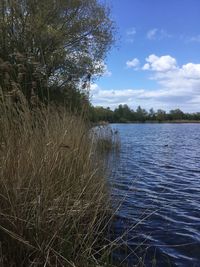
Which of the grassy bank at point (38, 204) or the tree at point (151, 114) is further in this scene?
the tree at point (151, 114)

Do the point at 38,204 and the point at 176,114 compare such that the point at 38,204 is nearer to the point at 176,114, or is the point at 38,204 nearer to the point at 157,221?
the point at 157,221

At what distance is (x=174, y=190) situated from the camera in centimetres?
1105

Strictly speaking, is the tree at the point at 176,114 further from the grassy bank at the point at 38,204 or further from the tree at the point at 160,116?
the grassy bank at the point at 38,204

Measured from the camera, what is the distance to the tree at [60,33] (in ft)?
58.4

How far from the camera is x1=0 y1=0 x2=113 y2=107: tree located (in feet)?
58.4

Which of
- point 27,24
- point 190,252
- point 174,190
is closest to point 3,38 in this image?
point 27,24

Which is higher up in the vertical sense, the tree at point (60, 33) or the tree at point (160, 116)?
the tree at point (60, 33)

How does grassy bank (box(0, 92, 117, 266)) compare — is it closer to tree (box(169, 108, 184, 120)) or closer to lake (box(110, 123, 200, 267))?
lake (box(110, 123, 200, 267))

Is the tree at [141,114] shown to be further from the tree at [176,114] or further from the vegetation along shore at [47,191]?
the vegetation along shore at [47,191]

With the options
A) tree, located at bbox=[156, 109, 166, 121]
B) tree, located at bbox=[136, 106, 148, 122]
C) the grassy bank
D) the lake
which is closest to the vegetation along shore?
the grassy bank

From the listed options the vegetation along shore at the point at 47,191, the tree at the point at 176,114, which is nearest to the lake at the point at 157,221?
the vegetation along shore at the point at 47,191

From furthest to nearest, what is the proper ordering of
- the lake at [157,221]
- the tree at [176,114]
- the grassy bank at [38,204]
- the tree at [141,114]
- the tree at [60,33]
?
the tree at [176,114]
the tree at [141,114]
the tree at [60,33]
the lake at [157,221]
the grassy bank at [38,204]

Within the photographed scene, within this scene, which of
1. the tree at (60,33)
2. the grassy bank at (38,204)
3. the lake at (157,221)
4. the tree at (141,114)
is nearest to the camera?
the grassy bank at (38,204)

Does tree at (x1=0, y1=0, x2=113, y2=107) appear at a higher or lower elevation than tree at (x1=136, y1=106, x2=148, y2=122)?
higher
